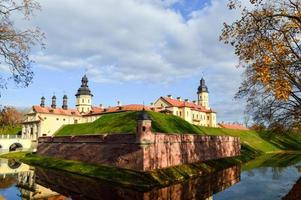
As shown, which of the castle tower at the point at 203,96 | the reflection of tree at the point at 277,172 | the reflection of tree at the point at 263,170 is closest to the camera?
the reflection of tree at the point at 277,172

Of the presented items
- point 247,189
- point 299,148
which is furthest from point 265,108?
point 299,148

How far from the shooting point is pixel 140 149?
977 inches

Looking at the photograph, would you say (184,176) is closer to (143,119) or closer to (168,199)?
(143,119)

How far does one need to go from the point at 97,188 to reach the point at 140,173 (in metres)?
3.49

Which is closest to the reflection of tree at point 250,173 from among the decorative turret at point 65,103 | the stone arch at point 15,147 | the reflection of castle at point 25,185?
the reflection of castle at point 25,185

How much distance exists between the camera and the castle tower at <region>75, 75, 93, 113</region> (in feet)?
287

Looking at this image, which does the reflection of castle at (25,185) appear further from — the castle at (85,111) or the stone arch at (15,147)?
the castle at (85,111)

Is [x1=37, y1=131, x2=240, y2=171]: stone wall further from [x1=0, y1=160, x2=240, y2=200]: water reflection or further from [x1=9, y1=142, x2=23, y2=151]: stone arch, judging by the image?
[x1=9, y1=142, x2=23, y2=151]: stone arch

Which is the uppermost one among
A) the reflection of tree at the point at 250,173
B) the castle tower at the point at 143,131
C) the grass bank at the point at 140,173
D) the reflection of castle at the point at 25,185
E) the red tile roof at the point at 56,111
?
the red tile roof at the point at 56,111

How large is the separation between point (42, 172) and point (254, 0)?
2697 cm

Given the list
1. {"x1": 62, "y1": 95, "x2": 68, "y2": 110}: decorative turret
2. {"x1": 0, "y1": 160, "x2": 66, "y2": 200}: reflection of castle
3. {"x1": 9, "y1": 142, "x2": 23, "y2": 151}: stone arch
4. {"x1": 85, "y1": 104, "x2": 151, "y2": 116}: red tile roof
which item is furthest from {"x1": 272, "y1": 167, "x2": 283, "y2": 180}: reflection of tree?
{"x1": 62, "y1": 95, "x2": 68, "y2": 110}: decorative turret

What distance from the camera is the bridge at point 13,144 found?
2314 inches

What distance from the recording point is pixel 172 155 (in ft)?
90.9

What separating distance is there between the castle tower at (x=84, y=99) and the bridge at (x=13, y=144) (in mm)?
25473
